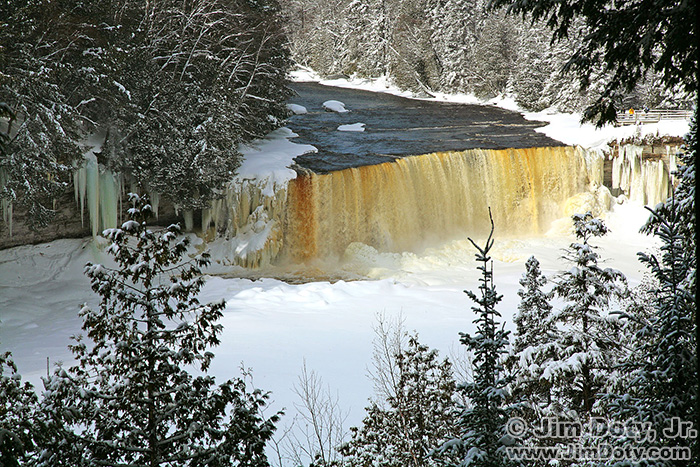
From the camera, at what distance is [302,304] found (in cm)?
1540

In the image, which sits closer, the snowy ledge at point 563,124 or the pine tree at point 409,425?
the pine tree at point 409,425

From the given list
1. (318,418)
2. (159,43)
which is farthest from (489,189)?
(318,418)

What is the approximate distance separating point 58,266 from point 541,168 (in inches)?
694

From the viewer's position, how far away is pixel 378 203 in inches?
812

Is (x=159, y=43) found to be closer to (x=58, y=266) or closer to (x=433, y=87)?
(x=58, y=266)

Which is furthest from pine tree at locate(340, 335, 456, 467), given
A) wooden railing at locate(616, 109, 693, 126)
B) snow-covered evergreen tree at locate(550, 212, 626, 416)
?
wooden railing at locate(616, 109, 693, 126)

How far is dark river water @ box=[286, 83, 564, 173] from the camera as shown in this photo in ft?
76.5

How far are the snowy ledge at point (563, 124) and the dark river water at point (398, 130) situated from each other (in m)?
0.87

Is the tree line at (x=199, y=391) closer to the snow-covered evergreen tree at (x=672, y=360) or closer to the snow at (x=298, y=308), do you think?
the snow-covered evergreen tree at (x=672, y=360)

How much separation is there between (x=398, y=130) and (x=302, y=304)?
52.4ft

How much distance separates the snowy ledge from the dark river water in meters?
0.87

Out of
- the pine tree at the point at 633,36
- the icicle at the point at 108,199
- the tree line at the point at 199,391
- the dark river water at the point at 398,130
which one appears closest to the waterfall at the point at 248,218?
the dark river water at the point at 398,130

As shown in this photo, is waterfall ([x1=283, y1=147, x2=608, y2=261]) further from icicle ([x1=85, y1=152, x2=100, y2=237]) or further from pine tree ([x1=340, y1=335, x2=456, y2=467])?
pine tree ([x1=340, y1=335, x2=456, y2=467])

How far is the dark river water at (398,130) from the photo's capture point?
2333 cm
